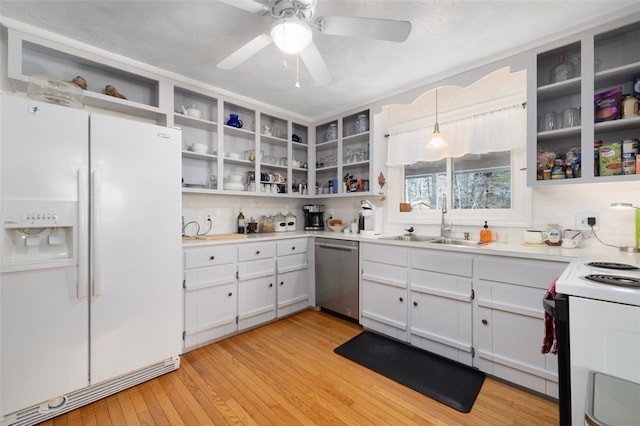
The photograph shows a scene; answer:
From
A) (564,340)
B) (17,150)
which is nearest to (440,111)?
(564,340)

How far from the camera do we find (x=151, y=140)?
6.08 ft

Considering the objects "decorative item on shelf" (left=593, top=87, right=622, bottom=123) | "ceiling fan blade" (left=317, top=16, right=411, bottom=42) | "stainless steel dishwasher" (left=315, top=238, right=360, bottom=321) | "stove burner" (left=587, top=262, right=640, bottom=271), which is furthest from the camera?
"stainless steel dishwasher" (left=315, top=238, right=360, bottom=321)

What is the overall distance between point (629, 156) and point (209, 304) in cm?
327

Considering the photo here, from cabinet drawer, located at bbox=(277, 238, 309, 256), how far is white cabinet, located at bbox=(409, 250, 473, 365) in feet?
4.19

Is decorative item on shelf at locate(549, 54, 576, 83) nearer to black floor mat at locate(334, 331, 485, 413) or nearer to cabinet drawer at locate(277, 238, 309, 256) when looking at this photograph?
black floor mat at locate(334, 331, 485, 413)

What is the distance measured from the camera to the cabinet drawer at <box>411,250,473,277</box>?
1.99 metres

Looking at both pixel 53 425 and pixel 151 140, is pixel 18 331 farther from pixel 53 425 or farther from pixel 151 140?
pixel 151 140

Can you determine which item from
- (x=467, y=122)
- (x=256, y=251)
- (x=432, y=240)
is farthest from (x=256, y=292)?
(x=467, y=122)

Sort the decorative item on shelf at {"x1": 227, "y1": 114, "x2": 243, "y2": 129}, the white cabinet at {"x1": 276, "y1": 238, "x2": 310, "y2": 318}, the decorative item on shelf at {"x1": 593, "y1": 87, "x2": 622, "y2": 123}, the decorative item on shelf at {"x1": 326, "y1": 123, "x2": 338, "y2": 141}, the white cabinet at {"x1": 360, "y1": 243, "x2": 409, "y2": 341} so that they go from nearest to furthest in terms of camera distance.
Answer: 1. the decorative item on shelf at {"x1": 593, "y1": 87, "x2": 622, "y2": 123}
2. the white cabinet at {"x1": 360, "y1": 243, "x2": 409, "y2": 341}
3. the white cabinet at {"x1": 276, "y1": 238, "x2": 310, "y2": 318}
4. the decorative item on shelf at {"x1": 227, "y1": 114, "x2": 243, "y2": 129}
5. the decorative item on shelf at {"x1": 326, "y1": 123, "x2": 338, "y2": 141}

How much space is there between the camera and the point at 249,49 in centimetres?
164

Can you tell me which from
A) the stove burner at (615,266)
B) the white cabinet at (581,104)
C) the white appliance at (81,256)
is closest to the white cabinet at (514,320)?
the stove burner at (615,266)

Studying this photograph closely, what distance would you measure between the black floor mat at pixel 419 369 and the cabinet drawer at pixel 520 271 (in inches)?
28.4

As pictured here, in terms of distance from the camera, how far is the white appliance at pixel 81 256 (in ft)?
4.65

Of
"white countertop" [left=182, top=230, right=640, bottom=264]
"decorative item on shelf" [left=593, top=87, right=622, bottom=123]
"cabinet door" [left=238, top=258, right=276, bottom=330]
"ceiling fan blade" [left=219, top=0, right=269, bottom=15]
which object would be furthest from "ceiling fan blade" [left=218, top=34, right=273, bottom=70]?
Answer: "decorative item on shelf" [left=593, top=87, right=622, bottom=123]
